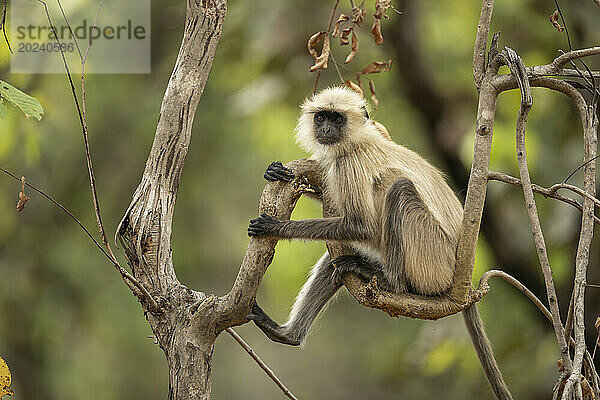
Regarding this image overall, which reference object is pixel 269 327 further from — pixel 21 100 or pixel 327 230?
pixel 21 100

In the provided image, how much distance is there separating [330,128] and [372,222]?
0.58m

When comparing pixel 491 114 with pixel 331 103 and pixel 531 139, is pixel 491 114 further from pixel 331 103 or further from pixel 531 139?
pixel 531 139

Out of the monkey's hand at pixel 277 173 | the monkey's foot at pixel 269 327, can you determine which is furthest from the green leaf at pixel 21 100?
the monkey's foot at pixel 269 327

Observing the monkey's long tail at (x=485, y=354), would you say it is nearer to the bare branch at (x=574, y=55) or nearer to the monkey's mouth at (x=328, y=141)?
the monkey's mouth at (x=328, y=141)

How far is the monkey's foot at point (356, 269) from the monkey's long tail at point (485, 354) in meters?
0.41

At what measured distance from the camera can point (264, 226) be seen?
3121mm

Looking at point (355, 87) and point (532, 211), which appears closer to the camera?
point (532, 211)

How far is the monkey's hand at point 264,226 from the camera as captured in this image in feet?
10.2

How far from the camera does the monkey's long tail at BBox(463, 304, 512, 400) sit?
3.24m

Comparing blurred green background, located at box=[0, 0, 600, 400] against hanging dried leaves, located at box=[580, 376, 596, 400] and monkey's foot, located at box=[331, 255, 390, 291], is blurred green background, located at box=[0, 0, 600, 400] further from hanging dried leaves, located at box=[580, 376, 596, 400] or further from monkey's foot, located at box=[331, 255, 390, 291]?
hanging dried leaves, located at box=[580, 376, 596, 400]

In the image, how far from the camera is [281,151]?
27.0ft

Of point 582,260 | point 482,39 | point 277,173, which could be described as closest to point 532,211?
point 582,260

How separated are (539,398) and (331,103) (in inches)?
135

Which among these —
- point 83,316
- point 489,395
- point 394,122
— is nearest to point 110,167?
point 83,316
